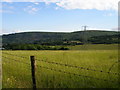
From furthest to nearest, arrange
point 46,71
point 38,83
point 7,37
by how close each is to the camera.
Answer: point 7,37
point 46,71
point 38,83

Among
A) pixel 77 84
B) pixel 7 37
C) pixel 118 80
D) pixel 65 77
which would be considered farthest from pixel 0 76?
pixel 7 37

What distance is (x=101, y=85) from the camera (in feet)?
19.7

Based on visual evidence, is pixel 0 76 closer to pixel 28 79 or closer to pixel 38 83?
pixel 28 79

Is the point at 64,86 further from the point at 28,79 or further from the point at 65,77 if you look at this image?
the point at 28,79

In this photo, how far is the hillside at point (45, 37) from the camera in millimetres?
89606

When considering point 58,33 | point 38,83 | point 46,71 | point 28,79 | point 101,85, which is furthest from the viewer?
point 58,33

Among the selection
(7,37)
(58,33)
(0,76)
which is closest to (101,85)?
(0,76)

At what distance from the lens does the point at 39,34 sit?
11531 centimetres

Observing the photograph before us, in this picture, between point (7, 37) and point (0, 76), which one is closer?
point (0, 76)

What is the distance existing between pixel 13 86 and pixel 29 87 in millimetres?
606

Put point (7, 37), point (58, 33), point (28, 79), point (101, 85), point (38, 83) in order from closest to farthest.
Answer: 1. point (101, 85)
2. point (38, 83)
3. point (28, 79)
4. point (7, 37)
5. point (58, 33)

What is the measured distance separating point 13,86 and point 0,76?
1.16m

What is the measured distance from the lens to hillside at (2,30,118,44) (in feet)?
294

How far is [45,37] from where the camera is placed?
106m
